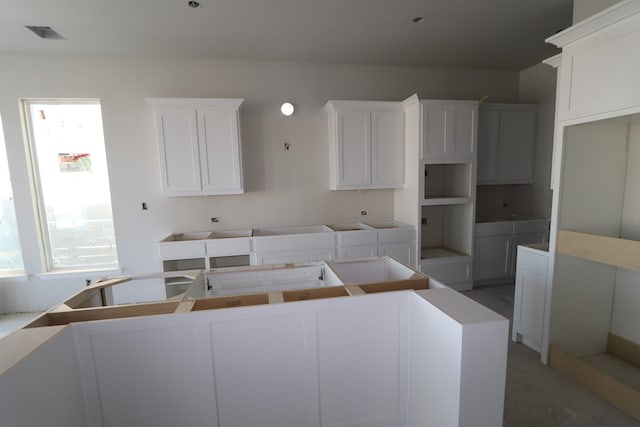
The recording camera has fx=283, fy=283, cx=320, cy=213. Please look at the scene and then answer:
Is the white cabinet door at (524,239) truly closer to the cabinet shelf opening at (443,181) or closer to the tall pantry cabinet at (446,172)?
the tall pantry cabinet at (446,172)

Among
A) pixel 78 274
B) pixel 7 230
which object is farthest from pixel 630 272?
pixel 7 230

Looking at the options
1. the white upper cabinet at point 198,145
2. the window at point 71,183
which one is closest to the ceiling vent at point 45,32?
the window at point 71,183

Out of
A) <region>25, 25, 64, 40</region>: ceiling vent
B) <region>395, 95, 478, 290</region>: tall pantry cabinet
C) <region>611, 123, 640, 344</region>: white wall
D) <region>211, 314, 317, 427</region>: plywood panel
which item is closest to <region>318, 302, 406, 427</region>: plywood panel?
<region>211, 314, 317, 427</region>: plywood panel

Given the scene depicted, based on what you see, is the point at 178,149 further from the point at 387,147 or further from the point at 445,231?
the point at 445,231

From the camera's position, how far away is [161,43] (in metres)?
2.82

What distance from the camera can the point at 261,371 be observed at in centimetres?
132

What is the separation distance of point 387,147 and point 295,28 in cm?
158

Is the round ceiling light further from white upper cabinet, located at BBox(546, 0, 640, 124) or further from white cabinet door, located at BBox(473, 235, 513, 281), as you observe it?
white cabinet door, located at BBox(473, 235, 513, 281)

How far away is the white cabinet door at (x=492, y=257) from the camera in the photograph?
11.2 ft

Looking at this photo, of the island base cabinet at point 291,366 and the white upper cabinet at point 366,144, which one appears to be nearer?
the island base cabinet at point 291,366

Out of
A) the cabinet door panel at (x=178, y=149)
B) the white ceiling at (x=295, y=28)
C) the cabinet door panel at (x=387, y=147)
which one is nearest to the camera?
the white ceiling at (x=295, y=28)

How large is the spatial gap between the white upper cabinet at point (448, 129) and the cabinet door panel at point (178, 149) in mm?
2492

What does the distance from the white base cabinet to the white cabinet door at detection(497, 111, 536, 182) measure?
168cm

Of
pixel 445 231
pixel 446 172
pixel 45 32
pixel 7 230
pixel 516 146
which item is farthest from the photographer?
pixel 445 231
